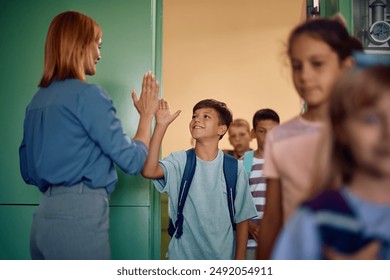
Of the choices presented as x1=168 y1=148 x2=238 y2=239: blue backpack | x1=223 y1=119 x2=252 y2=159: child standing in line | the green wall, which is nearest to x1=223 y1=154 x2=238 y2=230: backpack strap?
x1=168 y1=148 x2=238 y2=239: blue backpack

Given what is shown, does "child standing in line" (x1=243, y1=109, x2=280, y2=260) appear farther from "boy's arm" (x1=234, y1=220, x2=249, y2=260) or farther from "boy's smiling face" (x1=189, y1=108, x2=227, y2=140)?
"boy's smiling face" (x1=189, y1=108, x2=227, y2=140)

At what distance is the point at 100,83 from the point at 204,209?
471mm

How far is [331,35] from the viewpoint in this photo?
81 centimetres

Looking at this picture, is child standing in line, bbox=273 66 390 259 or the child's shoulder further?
the child's shoulder

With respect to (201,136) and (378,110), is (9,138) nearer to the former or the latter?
(201,136)

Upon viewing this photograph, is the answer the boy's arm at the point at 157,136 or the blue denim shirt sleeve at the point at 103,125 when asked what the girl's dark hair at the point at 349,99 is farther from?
the boy's arm at the point at 157,136

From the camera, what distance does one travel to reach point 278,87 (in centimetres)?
296

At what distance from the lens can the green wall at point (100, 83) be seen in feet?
5.08

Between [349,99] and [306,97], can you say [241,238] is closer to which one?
[306,97]

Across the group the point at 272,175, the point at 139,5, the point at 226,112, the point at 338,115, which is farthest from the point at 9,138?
the point at 338,115

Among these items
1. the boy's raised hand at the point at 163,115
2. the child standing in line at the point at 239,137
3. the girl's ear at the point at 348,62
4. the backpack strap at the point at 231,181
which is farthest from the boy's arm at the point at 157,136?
the child standing in line at the point at 239,137

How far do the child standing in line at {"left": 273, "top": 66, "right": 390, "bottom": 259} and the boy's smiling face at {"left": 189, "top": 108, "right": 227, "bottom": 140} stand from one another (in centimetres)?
94

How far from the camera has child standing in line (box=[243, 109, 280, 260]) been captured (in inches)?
66.9

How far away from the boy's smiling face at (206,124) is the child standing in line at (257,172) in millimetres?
224
